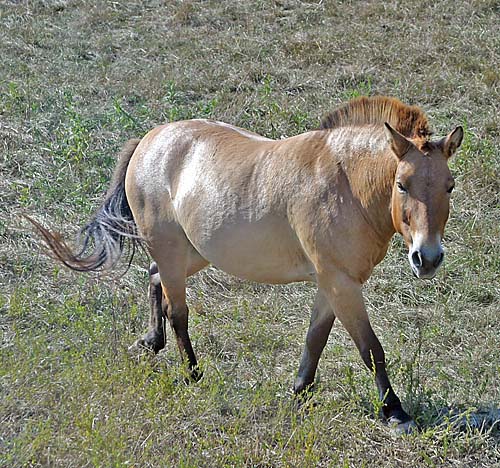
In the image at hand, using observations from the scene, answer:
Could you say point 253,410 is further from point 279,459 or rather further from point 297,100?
point 297,100

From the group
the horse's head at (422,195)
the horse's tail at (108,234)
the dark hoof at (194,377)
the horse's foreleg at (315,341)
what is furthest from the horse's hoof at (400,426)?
the horse's tail at (108,234)

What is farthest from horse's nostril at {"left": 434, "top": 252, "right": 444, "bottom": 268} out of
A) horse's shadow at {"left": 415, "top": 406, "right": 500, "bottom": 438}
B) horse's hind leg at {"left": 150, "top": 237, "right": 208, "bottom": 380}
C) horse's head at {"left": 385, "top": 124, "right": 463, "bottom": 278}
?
horse's hind leg at {"left": 150, "top": 237, "right": 208, "bottom": 380}

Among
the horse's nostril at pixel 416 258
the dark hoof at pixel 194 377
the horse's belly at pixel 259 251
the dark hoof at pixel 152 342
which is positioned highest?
the horse's nostril at pixel 416 258

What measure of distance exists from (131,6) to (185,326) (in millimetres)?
7884

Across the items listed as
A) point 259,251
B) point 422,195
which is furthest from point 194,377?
point 422,195

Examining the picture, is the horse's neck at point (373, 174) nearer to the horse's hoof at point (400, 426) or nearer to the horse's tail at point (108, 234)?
the horse's hoof at point (400, 426)

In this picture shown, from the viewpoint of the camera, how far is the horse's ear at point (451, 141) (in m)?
4.18

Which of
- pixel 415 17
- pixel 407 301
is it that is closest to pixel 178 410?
pixel 407 301

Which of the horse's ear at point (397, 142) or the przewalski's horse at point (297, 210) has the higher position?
the horse's ear at point (397, 142)

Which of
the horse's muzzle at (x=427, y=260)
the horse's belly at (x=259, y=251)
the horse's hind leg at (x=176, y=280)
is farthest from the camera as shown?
the horse's hind leg at (x=176, y=280)

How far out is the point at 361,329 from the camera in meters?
4.54

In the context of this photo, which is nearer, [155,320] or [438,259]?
[438,259]

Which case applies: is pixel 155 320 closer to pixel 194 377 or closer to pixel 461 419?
pixel 194 377

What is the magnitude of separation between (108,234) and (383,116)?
7.03 feet
